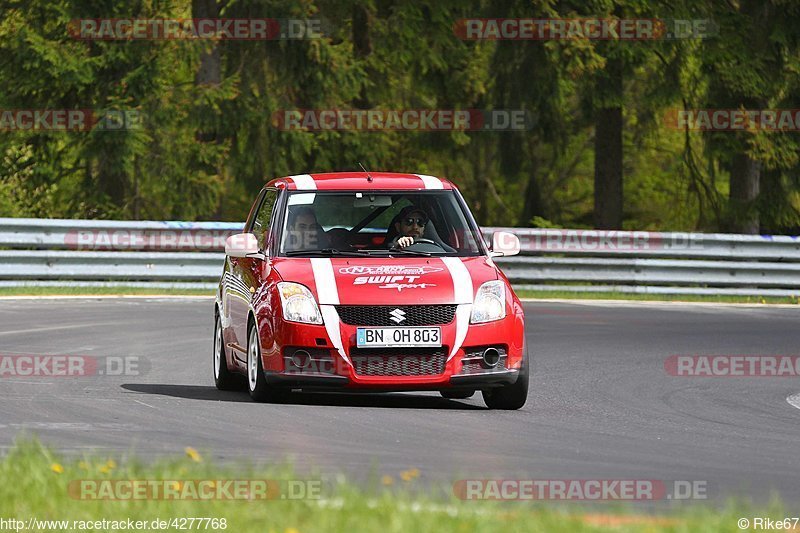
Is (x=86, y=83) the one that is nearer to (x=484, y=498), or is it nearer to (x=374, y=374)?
(x=374, y=374)

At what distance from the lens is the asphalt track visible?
8.61 metres

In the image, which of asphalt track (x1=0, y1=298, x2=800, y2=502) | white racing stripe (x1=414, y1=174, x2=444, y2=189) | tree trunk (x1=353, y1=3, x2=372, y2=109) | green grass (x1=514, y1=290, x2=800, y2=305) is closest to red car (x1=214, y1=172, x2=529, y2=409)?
white racing stripe (x1=414, y1=174, x2=444, y2=189)

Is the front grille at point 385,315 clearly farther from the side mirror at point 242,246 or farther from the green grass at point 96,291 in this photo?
the green grass at point 96,291

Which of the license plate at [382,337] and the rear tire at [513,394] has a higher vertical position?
the license plate at [382,337]

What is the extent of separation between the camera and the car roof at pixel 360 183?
1241 centimetres

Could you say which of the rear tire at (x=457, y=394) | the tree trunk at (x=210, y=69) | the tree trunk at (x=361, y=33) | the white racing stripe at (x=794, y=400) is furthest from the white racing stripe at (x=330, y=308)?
the tree trunk at (x=361, y=33)

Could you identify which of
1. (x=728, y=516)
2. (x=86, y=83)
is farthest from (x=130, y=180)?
(x=728, y=516)

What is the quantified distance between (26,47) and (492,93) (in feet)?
28.5

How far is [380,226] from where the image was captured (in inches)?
497

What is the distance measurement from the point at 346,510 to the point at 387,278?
15.3 feet

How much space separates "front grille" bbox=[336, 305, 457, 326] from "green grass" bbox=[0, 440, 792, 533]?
10.7ft

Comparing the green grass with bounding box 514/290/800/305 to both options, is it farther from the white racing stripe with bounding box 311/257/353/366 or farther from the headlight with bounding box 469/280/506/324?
the white racing stripe with bounding box 311/257/353/366

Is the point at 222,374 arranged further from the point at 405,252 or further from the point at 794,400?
the point at 794,400

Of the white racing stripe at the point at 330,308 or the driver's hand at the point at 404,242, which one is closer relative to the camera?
the white racing stripe at the point at 330,308
